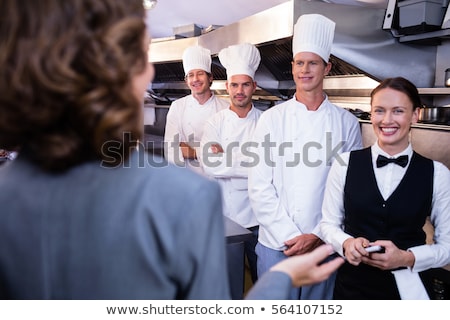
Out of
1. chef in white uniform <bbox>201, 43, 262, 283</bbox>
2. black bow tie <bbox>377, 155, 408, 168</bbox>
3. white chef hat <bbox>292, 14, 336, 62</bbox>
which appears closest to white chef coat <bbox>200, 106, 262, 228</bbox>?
chef in white uniform <bbox>201, 43, 262, 283</bbox>

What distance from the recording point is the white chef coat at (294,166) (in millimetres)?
1704

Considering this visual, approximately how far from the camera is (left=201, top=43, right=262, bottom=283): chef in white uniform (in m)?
2.12

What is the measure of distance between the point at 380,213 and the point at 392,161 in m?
0.17

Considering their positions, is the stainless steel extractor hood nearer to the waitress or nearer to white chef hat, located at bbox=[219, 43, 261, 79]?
white chef hat, located at bbox=[219, 43, 261, 79]

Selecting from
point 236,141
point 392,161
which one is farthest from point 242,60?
point 392,161

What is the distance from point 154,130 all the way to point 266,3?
263 centimetres

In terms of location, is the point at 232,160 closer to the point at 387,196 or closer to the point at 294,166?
the point at 294,166

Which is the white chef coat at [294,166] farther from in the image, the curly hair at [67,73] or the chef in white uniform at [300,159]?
the curly hair at [67,73]

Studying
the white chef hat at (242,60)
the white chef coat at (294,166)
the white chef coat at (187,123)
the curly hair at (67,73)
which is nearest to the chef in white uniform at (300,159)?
the white chef coat at (294,166)

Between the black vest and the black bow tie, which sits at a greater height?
the black bow tie

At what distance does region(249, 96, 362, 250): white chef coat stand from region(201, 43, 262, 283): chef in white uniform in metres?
0.29

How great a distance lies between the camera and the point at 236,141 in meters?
2.28
